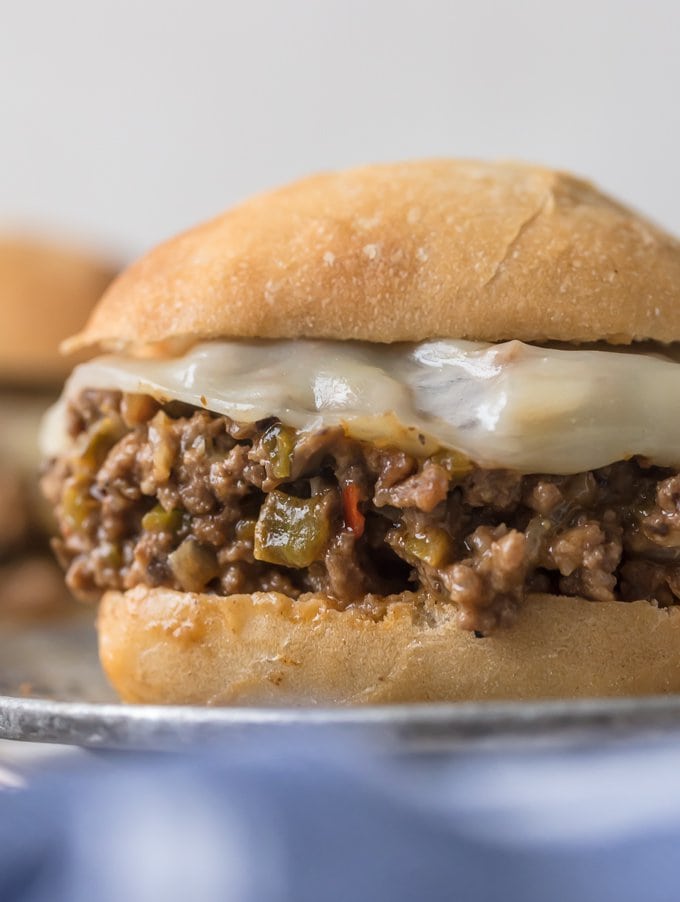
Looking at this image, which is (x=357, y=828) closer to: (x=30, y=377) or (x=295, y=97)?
(x=30, y=377)

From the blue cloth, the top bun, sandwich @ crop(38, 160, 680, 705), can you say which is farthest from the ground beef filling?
the blue cloth

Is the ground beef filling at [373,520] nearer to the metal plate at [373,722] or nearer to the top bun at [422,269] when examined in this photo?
the top bun at [422,269]

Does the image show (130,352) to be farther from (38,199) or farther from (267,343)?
(38,199)

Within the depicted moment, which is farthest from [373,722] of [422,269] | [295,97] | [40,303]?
[295,97]

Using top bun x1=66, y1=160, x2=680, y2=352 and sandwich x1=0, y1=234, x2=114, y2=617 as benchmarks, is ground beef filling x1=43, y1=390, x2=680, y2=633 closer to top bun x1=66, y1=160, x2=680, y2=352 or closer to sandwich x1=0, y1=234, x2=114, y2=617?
top bun x1=66, y1=160, x2=680, y2=352

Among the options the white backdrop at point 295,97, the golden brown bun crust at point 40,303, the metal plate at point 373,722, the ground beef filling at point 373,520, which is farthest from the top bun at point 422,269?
the white backdrop at point 295,97

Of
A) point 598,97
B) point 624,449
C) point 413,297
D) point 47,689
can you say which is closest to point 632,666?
point 624,449
